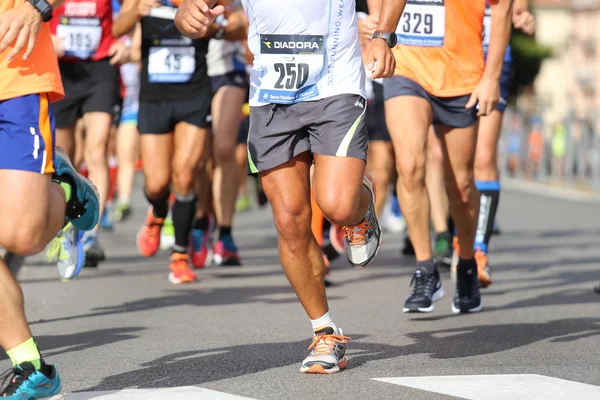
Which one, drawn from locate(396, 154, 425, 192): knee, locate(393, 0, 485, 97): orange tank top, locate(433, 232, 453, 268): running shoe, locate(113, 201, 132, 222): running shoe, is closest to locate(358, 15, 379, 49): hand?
locate(393, 0, 485, 97): orange tank top

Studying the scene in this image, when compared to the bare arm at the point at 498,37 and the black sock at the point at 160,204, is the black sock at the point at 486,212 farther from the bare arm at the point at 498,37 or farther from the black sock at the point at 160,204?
the black sock at the point at 160,204

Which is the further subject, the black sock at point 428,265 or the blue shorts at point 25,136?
the black sock at point 428,265

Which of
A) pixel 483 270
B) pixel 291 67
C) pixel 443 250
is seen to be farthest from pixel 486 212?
pixel 291 67

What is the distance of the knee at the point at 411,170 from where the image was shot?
24.2ft

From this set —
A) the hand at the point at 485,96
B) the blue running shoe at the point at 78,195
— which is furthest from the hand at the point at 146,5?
the blue running shoe at the point at 78,195

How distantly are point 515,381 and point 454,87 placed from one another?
8.73 feet

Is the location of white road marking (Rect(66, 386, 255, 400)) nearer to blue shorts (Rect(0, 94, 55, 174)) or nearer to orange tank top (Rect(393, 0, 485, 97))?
blue shorts (Rect(0, 94, 55, 174))

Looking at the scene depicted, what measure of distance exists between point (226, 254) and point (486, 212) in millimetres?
2623

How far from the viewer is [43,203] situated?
16.6ft

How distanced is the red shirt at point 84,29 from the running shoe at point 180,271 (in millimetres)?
1722

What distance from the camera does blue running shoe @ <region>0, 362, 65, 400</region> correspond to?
4.74 metres

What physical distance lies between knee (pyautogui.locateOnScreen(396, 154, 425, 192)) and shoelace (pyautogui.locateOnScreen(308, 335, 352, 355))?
6.16 feet

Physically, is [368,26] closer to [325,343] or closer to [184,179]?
[184,179]

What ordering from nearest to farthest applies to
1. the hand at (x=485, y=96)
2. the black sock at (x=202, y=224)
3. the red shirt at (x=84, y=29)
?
1. the hand at (x=485, y=96)
2. the red shirt at (x=84, y=29)
3. the black sock at (x=202, y=224)
